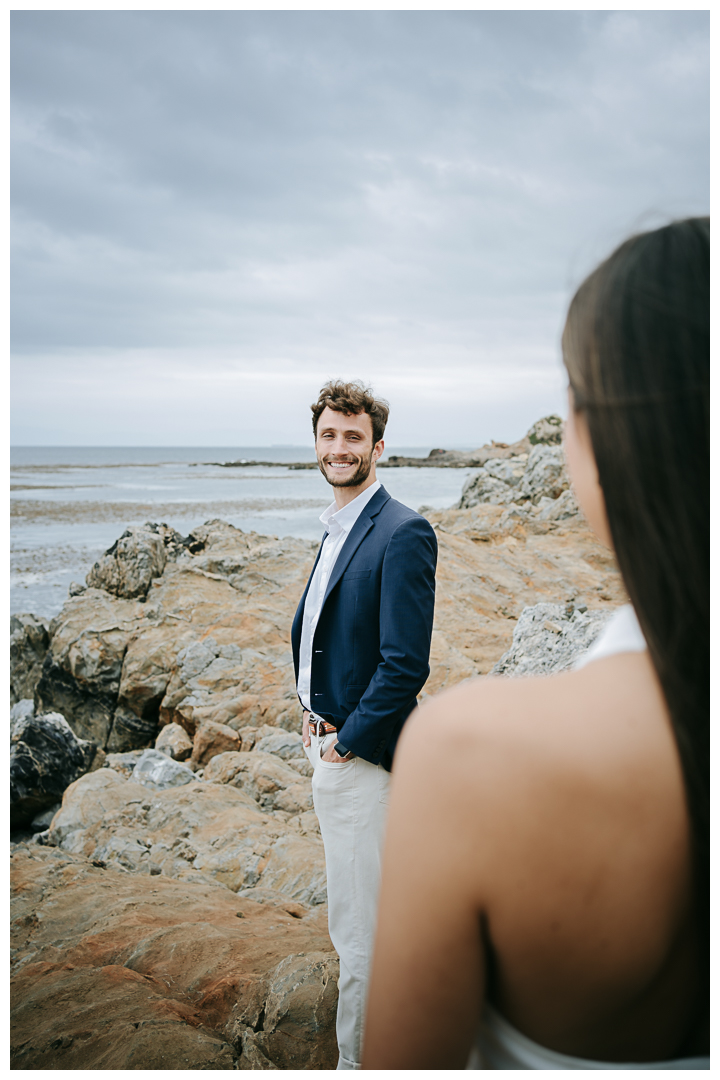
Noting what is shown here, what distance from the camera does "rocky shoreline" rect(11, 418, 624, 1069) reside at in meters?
2.51

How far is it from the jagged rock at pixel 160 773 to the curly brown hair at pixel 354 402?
12.9ft

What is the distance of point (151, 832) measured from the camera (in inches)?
186

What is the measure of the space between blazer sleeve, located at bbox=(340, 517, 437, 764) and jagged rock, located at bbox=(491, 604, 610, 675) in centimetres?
176

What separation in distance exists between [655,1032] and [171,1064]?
6.79ft

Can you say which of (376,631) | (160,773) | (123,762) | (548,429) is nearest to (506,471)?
(548,429)

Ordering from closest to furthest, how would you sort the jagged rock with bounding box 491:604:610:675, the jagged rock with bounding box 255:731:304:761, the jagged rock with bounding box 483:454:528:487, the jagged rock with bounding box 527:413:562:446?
the jagged rock with bounding box 491:604:610:675, the jagged rock with bounding box 255:731:304:761, the jagged rock with bounding box 483:454:528:487, the jagged rock with bounding box 527:413:562:446

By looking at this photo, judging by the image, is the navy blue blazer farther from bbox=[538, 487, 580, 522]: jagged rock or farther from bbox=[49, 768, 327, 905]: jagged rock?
bbox=[538, 487, 580, 522]: jagged rock

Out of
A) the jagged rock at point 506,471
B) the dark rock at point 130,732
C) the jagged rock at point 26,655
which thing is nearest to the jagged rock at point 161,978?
the dark rock at point 130,732

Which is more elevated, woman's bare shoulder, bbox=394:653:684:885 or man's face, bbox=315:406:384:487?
man's face, bbox=315:406:384:487

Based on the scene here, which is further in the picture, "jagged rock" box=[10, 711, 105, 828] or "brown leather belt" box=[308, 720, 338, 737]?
"jagged rock" box=[10, 711, 105, 828]

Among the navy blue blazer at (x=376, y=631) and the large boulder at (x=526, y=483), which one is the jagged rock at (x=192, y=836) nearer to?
→ the navy blue blazer at (x=376, y=631)

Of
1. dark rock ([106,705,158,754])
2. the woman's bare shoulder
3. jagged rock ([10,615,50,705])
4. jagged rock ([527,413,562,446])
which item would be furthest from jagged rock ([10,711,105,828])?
jagged rock ([527,413,562,446])

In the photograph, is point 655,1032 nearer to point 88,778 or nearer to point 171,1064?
point 171,1064

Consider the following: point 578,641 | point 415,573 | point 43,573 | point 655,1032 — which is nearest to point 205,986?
point 415,573
